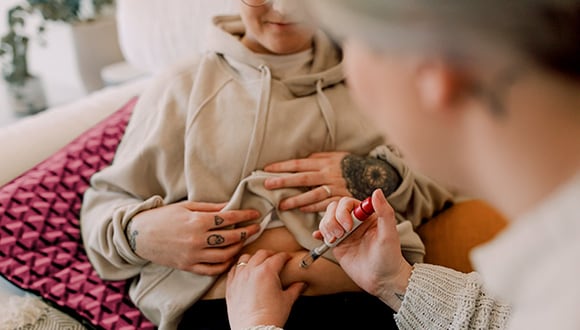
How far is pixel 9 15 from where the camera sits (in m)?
1.94

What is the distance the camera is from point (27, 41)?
1.96 metres

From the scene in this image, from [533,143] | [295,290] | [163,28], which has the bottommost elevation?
[295,290]

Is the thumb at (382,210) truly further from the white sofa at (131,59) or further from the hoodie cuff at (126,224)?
the white sofa at (131,59)

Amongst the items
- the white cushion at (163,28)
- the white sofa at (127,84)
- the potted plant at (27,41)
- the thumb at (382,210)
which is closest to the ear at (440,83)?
the thumb at (382,210)

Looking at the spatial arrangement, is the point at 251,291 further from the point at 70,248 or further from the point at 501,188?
the point at 501,188

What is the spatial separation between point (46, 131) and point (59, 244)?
0.95ft

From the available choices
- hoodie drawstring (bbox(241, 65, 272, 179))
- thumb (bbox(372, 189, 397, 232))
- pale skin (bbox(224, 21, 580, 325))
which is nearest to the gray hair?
pale skin (bbox(224, 21, 580, 325))

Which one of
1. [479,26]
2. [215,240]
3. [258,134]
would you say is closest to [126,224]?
[215,240]

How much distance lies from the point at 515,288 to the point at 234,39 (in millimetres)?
756

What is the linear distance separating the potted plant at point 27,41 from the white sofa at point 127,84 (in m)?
0.38

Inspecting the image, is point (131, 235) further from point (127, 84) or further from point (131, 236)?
point (127, 84)

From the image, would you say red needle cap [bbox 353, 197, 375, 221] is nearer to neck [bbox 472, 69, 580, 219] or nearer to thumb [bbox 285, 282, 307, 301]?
thumb [bbox 285, 282, 307, 301]

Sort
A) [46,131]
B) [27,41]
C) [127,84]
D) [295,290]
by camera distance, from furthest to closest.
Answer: [27,41] → [127,84] → [46,131] → [295,290]

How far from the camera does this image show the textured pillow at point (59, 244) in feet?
3.45
